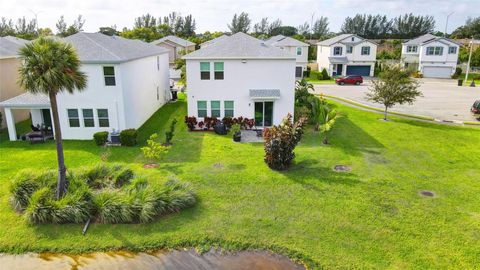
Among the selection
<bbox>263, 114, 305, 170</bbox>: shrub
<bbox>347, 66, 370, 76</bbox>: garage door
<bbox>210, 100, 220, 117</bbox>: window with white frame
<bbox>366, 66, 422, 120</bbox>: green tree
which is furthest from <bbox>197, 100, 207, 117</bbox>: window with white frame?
<bbox>347, 66, 370, 76</bbox>: garage door

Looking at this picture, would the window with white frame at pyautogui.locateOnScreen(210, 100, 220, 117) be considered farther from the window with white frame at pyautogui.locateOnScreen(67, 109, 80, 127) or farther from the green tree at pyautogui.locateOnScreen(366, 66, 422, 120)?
the green tree at pyautogui.locateOnScreen(366, 66, 422, 120)

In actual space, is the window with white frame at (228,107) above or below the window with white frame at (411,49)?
below

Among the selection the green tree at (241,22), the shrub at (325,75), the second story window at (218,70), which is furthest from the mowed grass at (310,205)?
the green tree at (241,22)

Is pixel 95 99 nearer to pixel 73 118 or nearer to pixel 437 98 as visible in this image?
pixel 73 118

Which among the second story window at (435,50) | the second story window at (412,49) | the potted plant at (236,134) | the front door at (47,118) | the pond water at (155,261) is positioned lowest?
the pond water at (155,261)

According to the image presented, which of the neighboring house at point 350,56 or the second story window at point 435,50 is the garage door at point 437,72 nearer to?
the second story window at point 435,50

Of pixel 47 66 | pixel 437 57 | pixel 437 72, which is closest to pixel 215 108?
pixel 47 66
